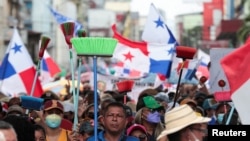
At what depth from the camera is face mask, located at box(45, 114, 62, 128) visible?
860cm

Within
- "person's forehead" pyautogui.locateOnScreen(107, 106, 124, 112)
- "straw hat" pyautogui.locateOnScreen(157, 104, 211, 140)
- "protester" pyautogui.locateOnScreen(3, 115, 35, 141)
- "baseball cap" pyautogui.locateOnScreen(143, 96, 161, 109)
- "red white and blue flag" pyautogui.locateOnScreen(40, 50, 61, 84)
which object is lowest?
"red white and blue flag" pyautogui.locateOnScreen(40, 50, 61, 84)

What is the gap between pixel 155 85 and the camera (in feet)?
56.3

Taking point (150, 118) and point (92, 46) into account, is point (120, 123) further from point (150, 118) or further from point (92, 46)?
point (150, 118)

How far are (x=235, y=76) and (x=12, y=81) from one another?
27.6ft

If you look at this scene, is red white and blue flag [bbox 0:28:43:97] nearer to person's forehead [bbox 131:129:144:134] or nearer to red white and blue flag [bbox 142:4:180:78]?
red white and blue flag [bbox 142:4:180:78]

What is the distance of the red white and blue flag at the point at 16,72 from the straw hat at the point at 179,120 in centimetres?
839

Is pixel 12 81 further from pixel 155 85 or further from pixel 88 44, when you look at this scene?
pixel 88 44

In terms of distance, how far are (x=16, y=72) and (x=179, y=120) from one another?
30.9ft

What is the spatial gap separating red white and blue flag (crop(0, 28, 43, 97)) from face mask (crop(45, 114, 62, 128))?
18.3 ft

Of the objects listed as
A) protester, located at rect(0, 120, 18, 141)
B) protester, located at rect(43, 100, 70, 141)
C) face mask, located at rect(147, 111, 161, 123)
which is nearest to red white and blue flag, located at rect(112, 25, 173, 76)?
face mask, located at rect(147, 111, 161, 123)

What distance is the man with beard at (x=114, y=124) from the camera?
7.46 meters

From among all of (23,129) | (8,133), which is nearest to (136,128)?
(23,129)

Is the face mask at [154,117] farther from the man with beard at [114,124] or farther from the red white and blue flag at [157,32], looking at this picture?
the red white and blue flag at [157,32]

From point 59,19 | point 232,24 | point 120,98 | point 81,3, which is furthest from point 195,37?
point 120,98
